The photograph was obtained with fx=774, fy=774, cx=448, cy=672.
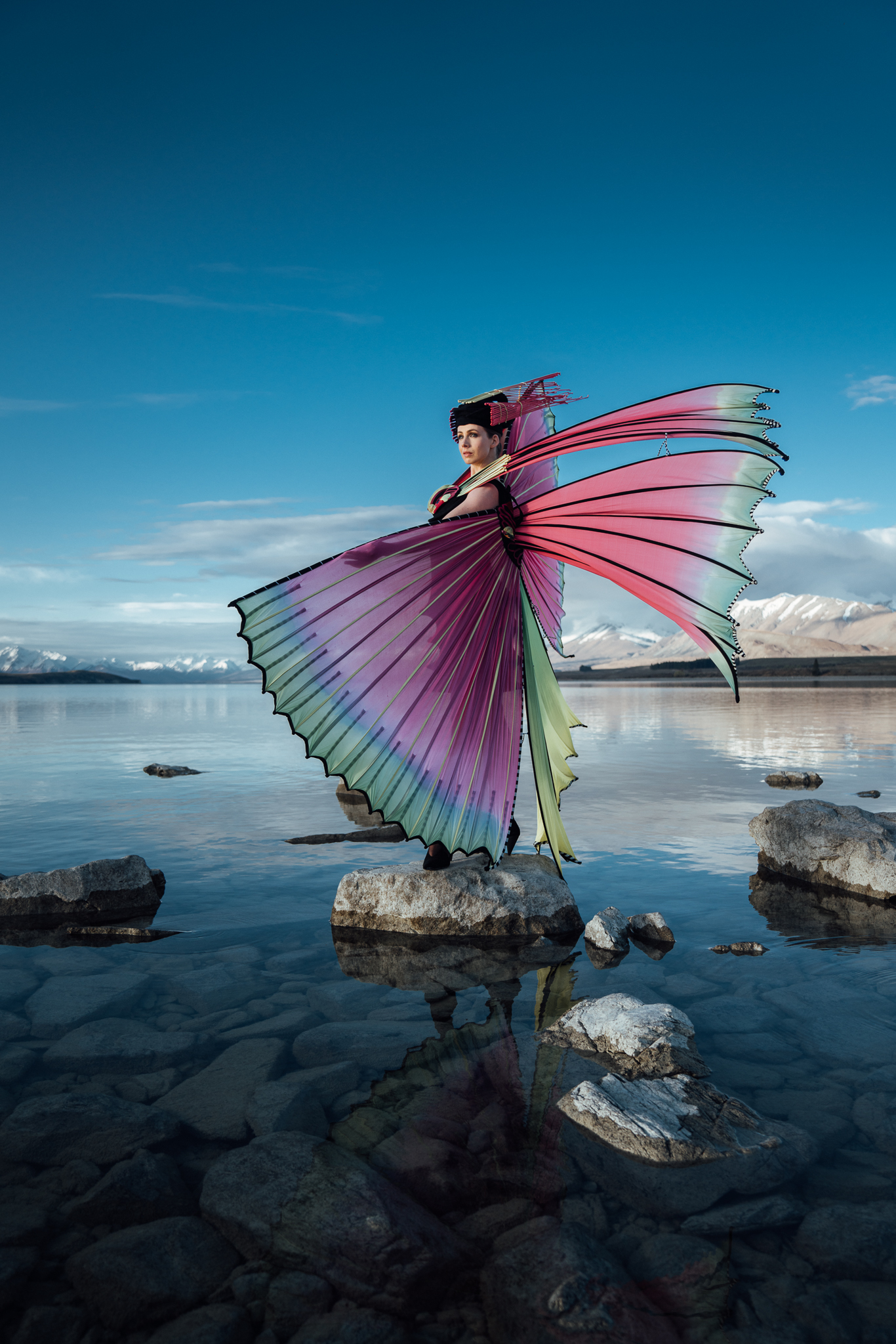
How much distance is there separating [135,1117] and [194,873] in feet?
19.3

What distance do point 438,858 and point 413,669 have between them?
210 cm

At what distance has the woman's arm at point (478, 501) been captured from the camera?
6.90m

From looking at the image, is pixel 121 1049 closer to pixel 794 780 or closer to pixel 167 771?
pixel 794 780

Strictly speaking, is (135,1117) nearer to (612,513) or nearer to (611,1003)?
(611,1003)

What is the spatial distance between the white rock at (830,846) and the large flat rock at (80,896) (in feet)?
24.4

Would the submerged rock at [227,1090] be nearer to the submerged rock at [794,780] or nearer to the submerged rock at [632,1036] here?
the submerged rock at [632,1036]

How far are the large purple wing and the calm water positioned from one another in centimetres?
152

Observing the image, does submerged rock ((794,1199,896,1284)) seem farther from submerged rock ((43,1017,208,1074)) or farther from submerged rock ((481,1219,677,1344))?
submerged rock ((43,1017,208,1074))

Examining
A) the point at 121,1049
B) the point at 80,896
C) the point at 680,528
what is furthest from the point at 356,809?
the point at 680,528

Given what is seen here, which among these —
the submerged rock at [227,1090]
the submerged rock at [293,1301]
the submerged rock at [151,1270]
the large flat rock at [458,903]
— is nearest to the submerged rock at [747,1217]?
the submerged rock at [293,1301]

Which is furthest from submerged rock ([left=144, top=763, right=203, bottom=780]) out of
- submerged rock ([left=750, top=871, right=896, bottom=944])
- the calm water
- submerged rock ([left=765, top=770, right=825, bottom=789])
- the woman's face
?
submerged rock ([left=750, top=871, right=896, bottom=944])

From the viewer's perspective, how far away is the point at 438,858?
7.84 meters

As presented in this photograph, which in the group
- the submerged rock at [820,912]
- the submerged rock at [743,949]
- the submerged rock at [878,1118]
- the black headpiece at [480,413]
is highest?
the black headpiece at [480,413]

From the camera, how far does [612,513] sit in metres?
6.46
